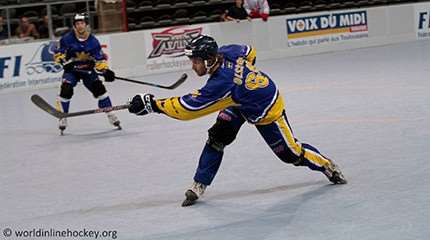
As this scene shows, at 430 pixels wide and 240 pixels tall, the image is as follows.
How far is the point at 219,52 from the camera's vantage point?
576cm

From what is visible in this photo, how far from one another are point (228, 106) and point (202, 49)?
45 centimetres

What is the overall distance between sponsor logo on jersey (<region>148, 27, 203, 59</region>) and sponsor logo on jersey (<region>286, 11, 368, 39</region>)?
2340 millimetres

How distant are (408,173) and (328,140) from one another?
1.67 metres

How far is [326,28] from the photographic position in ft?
56.1

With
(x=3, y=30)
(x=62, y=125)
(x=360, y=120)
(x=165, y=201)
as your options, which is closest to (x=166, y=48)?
(x=3, y=30)

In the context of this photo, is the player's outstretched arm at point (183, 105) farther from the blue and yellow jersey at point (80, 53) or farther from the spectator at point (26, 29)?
the spectator at point (26, 29)

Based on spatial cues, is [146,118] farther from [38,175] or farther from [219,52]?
[219,52]

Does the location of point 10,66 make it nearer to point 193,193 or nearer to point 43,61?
point 43,61

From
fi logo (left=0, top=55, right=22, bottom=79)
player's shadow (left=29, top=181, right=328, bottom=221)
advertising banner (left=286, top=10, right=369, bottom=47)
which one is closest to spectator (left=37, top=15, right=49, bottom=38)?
fi logo (left=0, top=55, right=22, bottom=79)

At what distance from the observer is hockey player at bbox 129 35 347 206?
5.59 metres

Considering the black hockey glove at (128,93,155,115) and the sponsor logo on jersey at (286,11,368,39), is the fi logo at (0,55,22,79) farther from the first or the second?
the black hockey glove at (128,93,155,115)

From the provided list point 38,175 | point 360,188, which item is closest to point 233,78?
point 360,188

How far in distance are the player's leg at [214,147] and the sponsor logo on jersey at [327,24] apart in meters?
10.9

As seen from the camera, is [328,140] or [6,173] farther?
[328,140]
